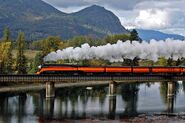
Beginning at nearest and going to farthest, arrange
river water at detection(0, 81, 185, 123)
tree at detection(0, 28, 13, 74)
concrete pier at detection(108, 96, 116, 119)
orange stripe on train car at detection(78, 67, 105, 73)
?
river water at detection(0, 81, 185, 123), concrete pier at detection(108, 96, 116, 119), orange stripe on train car at detection(78, 67, 105, 73), tree at detection(0, 28, 13, 74)

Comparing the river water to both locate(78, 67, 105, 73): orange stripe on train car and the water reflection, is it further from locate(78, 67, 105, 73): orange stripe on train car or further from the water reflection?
locate(78, 67, 105, 73): orange stripe on train car

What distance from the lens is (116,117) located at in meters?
98.1

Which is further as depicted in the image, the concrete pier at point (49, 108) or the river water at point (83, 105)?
the concrete pier at point (49, 108)

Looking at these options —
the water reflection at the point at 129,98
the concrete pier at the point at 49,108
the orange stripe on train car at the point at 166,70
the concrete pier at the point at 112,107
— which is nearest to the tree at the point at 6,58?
the water reflection at the point at 129,98

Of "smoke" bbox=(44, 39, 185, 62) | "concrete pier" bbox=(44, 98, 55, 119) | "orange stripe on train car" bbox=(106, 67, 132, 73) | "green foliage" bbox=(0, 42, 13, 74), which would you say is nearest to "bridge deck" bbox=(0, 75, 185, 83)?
"orange stripe on train car" bbox=(106, 67, 132, 73)

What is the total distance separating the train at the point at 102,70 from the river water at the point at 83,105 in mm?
7680

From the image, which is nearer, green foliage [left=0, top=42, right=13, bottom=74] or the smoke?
the smoke

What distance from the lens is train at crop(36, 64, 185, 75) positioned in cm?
12562

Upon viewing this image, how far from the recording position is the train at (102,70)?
12562 cm

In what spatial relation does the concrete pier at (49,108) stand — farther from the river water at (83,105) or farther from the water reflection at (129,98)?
the water reflection at (129,98)

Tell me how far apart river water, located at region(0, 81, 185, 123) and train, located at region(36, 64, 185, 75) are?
25.2ft

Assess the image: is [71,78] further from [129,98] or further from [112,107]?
[129,98]

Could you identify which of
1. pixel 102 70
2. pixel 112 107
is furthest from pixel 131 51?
pixel 112 107

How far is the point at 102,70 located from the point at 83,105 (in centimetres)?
1544
